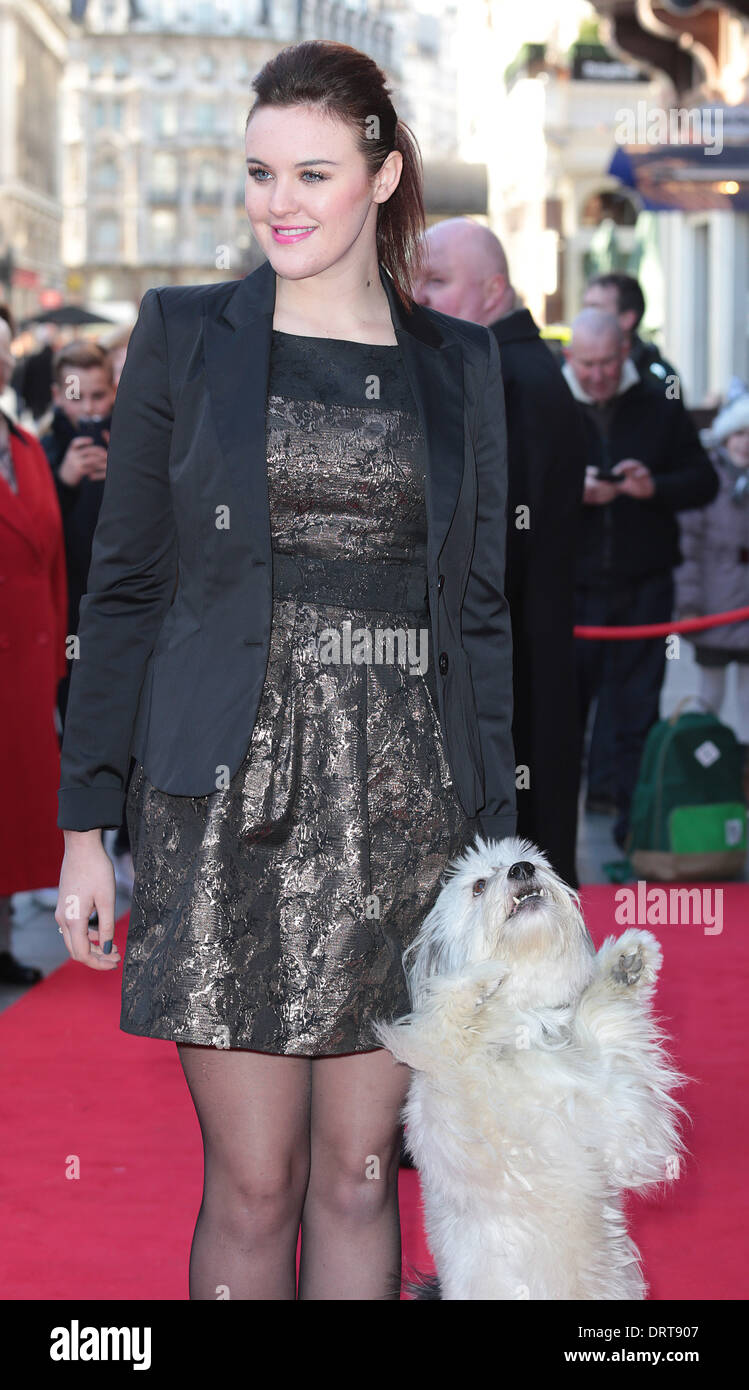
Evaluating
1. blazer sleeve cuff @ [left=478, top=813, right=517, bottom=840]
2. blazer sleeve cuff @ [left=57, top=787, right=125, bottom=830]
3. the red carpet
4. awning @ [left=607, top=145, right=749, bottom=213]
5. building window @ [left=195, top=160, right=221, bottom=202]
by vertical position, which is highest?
building window @ [left=195, top=160, right=221, bottom=202]

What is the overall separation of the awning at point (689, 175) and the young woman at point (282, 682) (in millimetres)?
15495

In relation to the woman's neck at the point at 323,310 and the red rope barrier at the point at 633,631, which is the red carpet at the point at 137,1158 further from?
the red rope barrier at the point at 633,631

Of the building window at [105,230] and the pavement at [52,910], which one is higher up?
the building window at [105,230]

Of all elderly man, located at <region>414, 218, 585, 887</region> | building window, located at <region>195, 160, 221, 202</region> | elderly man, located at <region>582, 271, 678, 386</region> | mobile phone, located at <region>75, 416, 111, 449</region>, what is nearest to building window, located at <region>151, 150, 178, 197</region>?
building window, located at <region>195, 160, 221, 202</region>

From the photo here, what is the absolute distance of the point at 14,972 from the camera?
21.0 feet

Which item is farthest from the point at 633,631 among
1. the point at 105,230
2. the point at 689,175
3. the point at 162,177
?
the point at 105,230

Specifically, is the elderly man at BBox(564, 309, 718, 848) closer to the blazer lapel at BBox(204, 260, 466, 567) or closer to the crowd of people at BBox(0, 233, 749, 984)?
the crowd of people at BBox(0, 233, 749, 984)

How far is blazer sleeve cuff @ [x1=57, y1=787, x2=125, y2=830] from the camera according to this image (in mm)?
2492

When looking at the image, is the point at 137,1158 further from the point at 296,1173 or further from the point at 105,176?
the point at 105,176

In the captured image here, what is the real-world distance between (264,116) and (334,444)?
1.59ft

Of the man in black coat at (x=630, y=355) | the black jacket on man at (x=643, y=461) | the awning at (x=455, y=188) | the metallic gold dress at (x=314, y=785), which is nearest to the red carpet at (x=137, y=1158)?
the metallic gold dress at (x=314, y=785)

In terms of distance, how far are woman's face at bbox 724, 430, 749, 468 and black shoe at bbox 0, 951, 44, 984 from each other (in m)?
4.68

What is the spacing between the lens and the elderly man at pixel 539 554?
4395 millimetres
